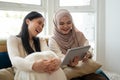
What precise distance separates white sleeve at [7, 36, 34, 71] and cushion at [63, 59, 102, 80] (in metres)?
0.48

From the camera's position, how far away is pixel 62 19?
7.24 ft

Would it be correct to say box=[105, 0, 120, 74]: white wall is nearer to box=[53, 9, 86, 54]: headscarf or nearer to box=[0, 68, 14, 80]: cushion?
box=[53, 9, 86, 54]: headscarf

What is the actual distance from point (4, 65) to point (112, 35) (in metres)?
1.61

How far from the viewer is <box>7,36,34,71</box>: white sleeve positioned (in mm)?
1555

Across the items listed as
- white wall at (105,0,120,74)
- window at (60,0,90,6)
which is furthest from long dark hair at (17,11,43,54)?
white wall at (105,0,120,74)

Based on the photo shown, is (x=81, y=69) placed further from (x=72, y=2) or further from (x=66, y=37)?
(x=72, y=2)

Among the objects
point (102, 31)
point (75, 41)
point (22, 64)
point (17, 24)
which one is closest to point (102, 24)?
point (102, 31)

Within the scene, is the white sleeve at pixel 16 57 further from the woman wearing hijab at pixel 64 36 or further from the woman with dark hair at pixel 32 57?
the woman wearing hijab at pixel 64 36

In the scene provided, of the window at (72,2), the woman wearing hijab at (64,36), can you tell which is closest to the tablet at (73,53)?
the woman wearing hijab at (64,36)

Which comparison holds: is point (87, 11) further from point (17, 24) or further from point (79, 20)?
point (17, 24)

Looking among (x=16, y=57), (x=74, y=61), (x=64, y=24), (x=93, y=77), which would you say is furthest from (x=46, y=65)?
(x=64, y=24)

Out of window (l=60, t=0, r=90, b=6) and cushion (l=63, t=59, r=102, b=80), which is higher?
window (l=60, t=0, r=90, b=6)

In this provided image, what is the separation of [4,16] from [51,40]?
0.72 m

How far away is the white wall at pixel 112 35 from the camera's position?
9.15 ft
